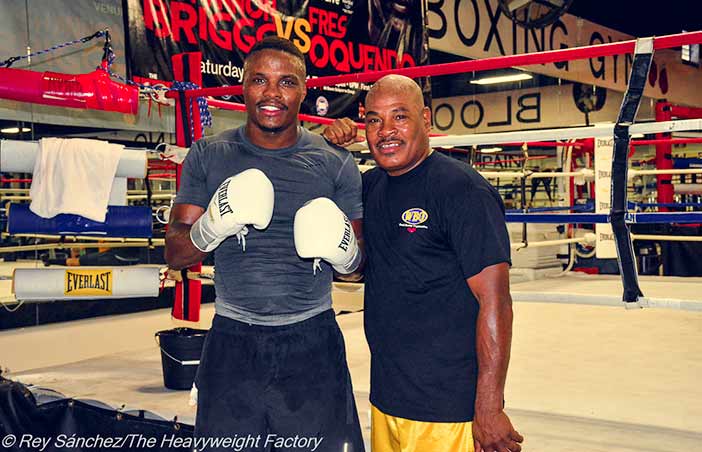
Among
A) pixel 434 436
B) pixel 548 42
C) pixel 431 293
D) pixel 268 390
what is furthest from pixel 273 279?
pixel 548 42

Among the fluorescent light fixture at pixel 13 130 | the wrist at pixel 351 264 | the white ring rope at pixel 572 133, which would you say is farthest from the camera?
the fluorescent light fixture at pixel 13 130

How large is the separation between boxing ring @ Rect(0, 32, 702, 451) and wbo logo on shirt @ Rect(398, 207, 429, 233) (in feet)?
3.38

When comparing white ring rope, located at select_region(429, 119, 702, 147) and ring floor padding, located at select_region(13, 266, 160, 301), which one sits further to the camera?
ring floor padding, located at select_region(13, 266, 160, 301)

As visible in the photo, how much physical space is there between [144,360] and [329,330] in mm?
2202

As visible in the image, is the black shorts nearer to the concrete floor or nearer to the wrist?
the wrist

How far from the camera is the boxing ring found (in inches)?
90.4

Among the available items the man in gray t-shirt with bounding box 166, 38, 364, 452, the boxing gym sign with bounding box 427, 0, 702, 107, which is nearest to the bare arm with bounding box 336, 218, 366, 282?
the man in gray t-shirt with bounding box 166, 38, 364, 452

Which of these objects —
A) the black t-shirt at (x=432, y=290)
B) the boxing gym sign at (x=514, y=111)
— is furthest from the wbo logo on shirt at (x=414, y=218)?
the boxing gym sign at (x=514, y=111)

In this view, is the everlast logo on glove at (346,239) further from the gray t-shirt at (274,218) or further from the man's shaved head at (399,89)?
the man's shaved head at (399,89)

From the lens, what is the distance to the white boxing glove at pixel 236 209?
4.60 feet

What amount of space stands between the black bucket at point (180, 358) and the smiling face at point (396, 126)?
1.65 meters

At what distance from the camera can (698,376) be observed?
2.90 metres

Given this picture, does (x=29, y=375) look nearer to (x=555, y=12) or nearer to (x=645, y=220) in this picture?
(x=645, y=220)

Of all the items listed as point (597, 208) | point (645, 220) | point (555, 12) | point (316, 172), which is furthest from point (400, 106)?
point (555, 12)
